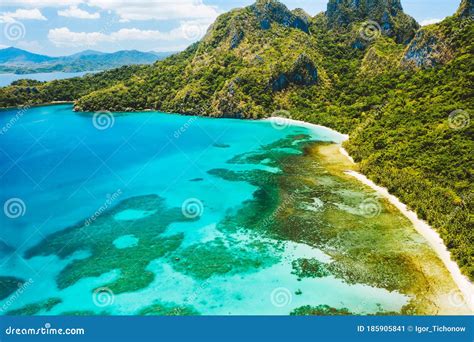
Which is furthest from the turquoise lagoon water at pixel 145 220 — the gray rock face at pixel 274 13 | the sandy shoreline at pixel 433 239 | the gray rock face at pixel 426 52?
the gray rock face at pixel 274 13

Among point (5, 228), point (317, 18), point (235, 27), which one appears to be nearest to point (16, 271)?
point (5, 228)

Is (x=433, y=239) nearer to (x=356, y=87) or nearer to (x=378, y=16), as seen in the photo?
(x=356, y=87)

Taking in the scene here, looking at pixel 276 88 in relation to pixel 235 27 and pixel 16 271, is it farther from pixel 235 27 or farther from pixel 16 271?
pixel 16 271

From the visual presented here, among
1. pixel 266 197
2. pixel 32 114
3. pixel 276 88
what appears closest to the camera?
pixel 266 197

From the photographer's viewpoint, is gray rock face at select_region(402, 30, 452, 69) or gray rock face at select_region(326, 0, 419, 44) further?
gray rock face at select_region(326, 0, 419, 44)

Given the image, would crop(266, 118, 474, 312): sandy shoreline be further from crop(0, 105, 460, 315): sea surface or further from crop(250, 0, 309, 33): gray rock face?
crop(250, 0, 309, 33): gray rock face

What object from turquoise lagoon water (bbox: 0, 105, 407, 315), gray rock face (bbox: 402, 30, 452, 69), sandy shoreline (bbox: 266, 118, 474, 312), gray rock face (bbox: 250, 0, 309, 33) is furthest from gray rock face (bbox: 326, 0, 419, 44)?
sandy shoreline (bbox: 266, 118, 474, 312)

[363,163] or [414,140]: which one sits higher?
[414,140]
